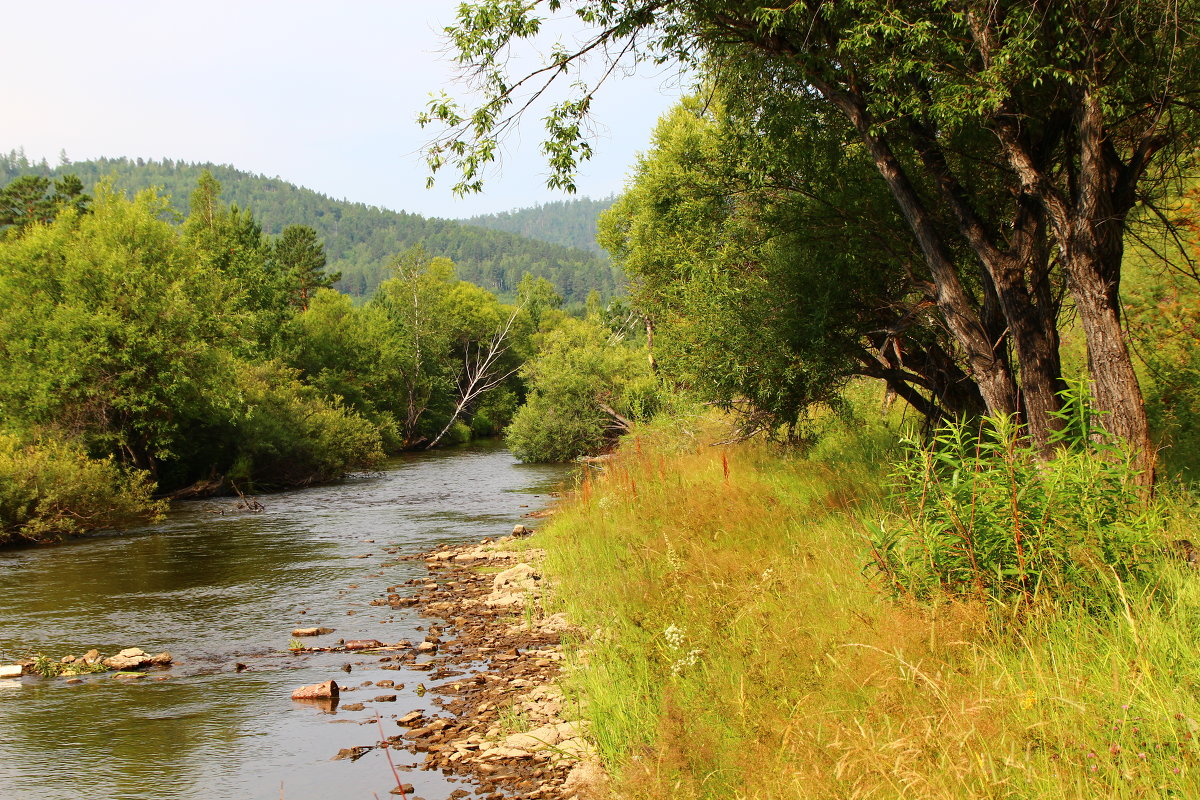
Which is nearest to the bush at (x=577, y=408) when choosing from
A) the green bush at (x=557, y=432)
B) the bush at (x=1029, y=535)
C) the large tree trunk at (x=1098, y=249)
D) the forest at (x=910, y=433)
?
the green bush at (x=557, y=432)

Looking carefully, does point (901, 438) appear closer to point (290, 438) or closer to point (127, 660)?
point (127, 660)

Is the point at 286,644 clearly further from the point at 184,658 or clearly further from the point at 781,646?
the point at 781,646

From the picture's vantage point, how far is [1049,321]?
831 cm

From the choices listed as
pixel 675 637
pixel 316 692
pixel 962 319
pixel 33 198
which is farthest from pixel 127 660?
pixel 33 198

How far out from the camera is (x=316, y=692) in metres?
8.14

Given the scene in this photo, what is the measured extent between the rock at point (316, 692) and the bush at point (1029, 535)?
17.8ft

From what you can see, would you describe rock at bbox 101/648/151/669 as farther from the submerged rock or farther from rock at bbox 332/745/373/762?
rock at bbox 332/745/373/762

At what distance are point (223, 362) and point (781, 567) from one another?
77.7 ft

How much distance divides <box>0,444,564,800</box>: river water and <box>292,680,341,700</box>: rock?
4.7 inches

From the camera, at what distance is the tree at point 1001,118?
23.5 feet

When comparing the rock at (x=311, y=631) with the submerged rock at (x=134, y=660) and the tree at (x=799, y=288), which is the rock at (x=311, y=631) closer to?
the submerged rock at (x=134, y=660)

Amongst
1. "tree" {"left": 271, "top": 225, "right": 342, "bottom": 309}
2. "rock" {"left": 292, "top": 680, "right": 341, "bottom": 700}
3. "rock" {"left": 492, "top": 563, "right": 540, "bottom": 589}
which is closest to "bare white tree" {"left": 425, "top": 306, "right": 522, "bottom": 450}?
"tree" {"left": 271, "top": 225, "right": 342, "bottom": 309}

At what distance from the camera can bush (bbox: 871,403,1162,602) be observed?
491 cm

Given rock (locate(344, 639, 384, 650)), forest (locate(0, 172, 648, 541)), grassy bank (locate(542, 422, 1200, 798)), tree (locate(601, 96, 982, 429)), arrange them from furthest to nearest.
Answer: forest (locate(0, 172, 648, 541)) < tree (locate(601, 96, 982, 429)) < rock (locate(344, 639, 384, 650)) < grassy bank (locate(542, 422, 1200, 798))
